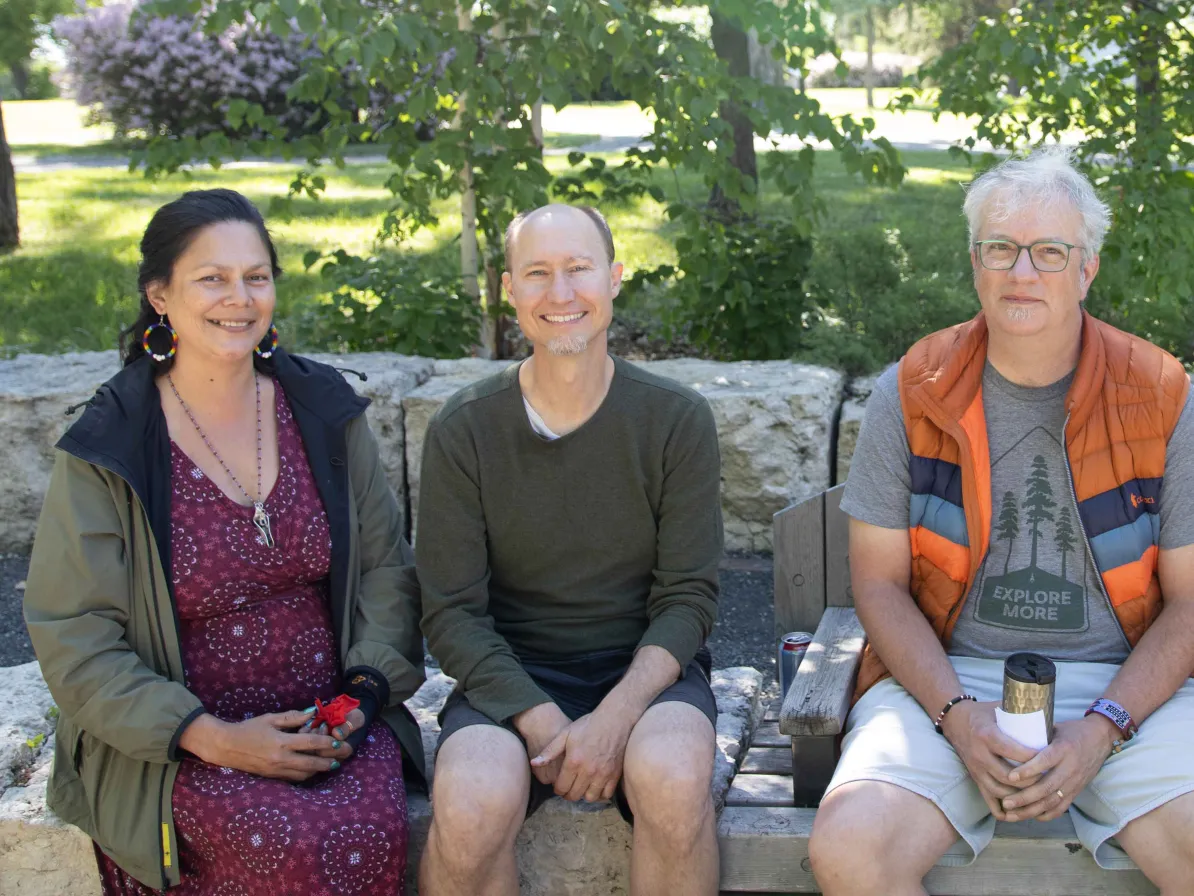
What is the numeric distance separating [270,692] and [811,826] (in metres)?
1.15

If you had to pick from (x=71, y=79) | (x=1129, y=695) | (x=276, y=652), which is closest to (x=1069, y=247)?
(x=1129, y=695)

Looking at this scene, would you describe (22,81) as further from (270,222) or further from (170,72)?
(270,222)

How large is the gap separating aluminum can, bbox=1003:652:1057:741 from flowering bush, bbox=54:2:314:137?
1551cm

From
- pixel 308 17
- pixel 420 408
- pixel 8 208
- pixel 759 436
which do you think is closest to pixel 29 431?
pixel 420 408

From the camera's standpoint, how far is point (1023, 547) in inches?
105

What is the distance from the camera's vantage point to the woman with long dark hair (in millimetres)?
2471

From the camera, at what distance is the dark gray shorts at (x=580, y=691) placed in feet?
8.57

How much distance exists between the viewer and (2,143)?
930cm

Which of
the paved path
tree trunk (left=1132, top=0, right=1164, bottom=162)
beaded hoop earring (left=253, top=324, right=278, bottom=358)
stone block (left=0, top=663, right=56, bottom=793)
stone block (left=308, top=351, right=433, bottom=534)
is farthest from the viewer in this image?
the paved path

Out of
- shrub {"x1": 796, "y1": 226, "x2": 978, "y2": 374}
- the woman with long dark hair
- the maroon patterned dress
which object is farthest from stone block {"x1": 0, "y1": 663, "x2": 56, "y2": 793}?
shrub {"x1": 796, "y1": 226, "x2": 978, "y2": 374}

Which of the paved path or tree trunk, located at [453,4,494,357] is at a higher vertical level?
the paved path

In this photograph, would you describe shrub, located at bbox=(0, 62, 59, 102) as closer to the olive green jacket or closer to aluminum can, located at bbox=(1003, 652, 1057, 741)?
the olive green jacket

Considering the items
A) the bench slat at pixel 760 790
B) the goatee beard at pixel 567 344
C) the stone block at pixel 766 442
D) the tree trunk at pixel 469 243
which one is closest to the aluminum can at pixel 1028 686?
the bench slat at pixel 760 790

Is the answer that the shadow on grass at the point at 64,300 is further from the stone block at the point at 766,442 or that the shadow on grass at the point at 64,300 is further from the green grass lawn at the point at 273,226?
the stone block at the point at 766,442
